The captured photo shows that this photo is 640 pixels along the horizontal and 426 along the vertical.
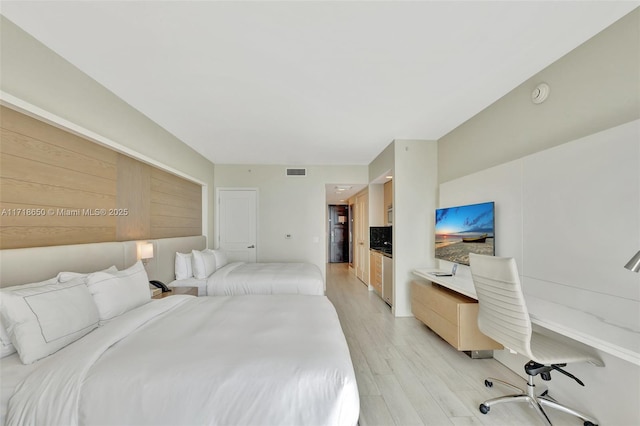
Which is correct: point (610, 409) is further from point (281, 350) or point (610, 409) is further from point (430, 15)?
point (430, 15)

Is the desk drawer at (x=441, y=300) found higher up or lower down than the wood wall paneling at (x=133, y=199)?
lower down

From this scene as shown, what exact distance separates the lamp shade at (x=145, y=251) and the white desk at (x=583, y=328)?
3.58 m

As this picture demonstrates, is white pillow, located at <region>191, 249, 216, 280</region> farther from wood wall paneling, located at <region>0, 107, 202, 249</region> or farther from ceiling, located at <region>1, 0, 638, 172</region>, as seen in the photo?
ceiling, located at <region>1, 0, 638, 172</region>

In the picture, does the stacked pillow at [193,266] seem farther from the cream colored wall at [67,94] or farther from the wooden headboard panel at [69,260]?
the cream colored wall at [67,94]

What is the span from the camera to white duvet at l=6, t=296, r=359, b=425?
1.17 m

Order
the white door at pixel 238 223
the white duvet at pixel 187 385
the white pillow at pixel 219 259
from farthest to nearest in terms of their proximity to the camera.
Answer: the white door at pixel 238 223 → the white pillow at pixel 219 259 → the white duvet at pixel 187 385

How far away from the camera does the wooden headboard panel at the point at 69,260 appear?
1.55 m

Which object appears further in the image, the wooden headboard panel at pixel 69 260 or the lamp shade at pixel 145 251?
the lamp shade at pixel 145 251

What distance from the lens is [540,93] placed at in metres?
2.13

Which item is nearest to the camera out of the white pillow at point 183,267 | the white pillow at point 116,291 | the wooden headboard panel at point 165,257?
the white pillow at point 116,291

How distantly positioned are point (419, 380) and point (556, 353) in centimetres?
106

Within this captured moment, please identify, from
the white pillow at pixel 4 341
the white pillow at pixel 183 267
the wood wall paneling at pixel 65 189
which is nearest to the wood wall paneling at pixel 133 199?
the wood wall paneling at pixel 65 189

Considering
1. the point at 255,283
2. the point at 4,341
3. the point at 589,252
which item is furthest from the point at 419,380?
the point at 4,341

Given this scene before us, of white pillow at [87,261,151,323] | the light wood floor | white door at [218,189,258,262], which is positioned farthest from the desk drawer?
white door at [218,189,258,262]
